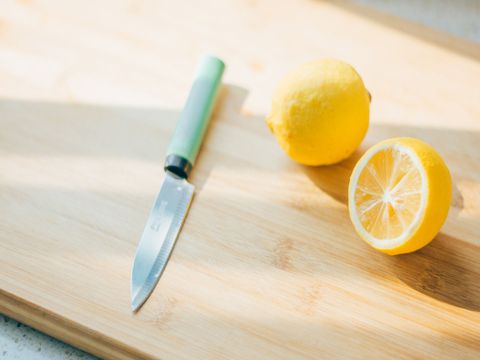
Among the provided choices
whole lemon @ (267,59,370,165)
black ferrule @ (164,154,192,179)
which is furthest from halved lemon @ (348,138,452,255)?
black ferrule @ (164,154,192,179)

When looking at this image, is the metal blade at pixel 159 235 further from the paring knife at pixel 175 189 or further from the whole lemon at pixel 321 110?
the whole lemon at pixel 321 110

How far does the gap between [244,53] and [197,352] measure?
0.66 meters

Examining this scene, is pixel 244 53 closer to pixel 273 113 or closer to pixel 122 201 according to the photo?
pixel 273 113

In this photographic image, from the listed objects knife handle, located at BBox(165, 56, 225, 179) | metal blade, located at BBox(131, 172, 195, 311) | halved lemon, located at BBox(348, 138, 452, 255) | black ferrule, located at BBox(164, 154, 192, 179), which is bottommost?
metal blade, located at BBox(131, 172, 195, 311)

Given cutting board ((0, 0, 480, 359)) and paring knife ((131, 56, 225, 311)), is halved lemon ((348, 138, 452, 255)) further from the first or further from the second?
paring knife ((131, 56, 225, 311))

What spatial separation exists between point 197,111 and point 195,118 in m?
0.02

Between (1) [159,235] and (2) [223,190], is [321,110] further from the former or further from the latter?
(1) [159,235]

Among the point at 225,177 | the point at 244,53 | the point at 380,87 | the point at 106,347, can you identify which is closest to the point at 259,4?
the point at 244,53

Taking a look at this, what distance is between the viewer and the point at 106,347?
0.94 m

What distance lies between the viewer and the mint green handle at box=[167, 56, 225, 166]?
3.48 feet

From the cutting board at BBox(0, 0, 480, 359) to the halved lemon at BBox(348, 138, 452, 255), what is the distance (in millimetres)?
89

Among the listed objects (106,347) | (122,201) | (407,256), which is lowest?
(106,347)

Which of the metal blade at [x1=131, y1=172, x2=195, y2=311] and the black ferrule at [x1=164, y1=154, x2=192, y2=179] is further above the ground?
the black ferrule at [x1=164, y1=154, x2=192, y2=179]

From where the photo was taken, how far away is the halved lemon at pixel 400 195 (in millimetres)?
883
